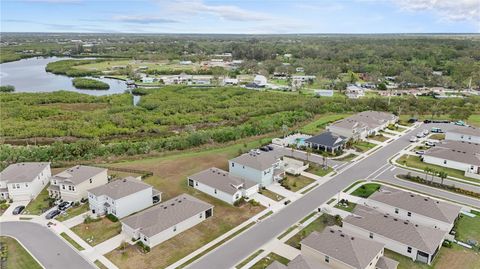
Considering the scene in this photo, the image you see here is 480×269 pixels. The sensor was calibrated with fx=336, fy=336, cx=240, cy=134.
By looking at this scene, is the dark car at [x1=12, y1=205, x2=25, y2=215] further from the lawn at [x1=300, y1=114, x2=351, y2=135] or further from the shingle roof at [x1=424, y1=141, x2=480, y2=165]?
the shingle roof at [x1=424, y1=141, x2=480, y2=165]

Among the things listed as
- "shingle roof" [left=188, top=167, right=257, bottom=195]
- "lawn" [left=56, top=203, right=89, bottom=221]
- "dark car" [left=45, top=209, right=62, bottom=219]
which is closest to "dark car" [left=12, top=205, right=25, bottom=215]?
"dark car" [left=45, top=209, right=62, bottom=219]

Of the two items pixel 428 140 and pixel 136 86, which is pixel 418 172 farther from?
pixel 136 86

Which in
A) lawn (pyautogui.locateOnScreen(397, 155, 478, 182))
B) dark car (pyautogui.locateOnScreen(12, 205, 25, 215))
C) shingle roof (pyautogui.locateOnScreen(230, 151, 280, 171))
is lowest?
dark car (pyautogui.locateOnScreen(12, 205, 25, 215))

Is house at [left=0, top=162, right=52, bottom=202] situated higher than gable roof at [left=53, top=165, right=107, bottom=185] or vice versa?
gable roof at [left=53, top=165, right=107, bottom=185]

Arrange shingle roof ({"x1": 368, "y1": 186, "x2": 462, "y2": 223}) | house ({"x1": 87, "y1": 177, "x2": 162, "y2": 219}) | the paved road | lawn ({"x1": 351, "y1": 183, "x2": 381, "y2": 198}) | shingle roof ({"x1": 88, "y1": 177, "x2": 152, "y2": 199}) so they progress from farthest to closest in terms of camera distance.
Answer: lawn ({"x1": 351, "y1": 183, "x2": 381, "y2": 198})
shingle roof ({"x1": 88, "y1": 177, "x2": 152, "y2": 199})
house ({"x1": 87, "y1": 177, "x2": 162, "y2": 219})
shingle roof ({"x1": 368, "y1": 186, "x2": 462, "y2": 223})
the paved road

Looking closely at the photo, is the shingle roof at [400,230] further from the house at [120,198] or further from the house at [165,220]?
the house at [120,198]

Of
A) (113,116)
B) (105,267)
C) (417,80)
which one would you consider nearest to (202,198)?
(105,267)

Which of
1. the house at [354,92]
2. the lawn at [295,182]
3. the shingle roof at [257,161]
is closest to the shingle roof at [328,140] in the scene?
the lawn at [295,182]

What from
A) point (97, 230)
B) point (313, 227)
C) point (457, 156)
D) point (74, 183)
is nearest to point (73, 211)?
point (74, 183)

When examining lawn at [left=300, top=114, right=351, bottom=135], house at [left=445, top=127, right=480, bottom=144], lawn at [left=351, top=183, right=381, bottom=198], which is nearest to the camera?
lawn at [left=351, top=183, right=381, bottom=198]
